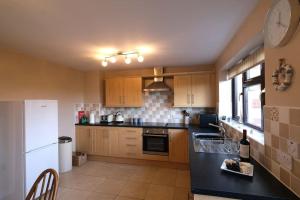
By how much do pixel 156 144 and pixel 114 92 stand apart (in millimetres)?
1652

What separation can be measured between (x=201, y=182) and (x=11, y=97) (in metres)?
2.95

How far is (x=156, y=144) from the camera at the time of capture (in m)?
3.44

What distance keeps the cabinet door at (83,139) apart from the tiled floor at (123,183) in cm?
47

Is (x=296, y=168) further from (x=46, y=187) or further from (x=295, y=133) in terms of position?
(x=46, y=187)

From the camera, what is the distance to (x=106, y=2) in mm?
1303

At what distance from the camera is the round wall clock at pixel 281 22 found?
853mm

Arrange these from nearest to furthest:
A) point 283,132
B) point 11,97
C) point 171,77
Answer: point 283,132, point 11,97, point 171,77

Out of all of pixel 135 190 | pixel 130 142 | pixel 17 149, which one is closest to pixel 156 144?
pixel 130 142

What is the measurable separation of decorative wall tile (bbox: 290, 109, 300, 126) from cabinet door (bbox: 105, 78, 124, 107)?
133 inches

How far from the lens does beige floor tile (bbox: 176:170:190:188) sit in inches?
104

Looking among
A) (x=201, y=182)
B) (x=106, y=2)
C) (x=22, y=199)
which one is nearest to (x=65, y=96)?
(x=22, y=199)

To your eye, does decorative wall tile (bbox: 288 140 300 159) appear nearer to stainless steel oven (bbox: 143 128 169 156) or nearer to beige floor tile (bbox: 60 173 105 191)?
stainless steel oven (bbox: 143 128 169 156)

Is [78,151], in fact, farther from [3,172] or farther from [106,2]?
[106,2]

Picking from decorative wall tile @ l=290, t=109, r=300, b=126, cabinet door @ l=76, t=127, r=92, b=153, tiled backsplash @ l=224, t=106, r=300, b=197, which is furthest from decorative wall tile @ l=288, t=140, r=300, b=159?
cabinet door @ l=76, t=127, r=92, b=153
